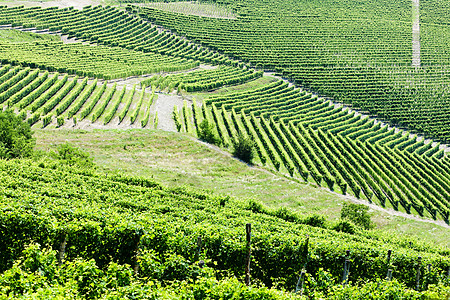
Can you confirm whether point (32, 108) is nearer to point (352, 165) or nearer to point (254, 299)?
point (352, 165)

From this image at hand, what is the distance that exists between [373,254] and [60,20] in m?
135

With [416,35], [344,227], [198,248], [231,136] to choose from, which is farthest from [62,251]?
[416,35]

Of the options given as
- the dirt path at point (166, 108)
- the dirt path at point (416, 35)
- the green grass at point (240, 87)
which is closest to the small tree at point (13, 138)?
the dirt path at point (166, 108)

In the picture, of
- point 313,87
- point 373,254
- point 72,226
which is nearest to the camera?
point 72,226

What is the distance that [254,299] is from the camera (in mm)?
Answer: 15438

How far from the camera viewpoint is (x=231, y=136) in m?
71.7

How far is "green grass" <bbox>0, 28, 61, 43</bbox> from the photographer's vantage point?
110m

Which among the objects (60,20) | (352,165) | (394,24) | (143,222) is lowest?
(352,165)

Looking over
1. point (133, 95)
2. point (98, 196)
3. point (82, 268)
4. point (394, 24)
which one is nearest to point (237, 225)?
point (98, 196)

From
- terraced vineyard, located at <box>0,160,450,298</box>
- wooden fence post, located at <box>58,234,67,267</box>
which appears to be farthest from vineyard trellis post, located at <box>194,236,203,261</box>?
wooden fence post, located at <box>58,234,67,267</box>

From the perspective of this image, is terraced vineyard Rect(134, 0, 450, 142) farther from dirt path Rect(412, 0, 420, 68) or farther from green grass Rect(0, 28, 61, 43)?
green grass Rect(0, 28, 61, 43)

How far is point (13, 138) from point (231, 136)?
3713 centimetres

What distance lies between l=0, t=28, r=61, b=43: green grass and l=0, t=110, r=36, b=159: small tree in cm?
7268

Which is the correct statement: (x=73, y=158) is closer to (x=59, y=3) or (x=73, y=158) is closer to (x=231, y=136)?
(x=231, y=136)
